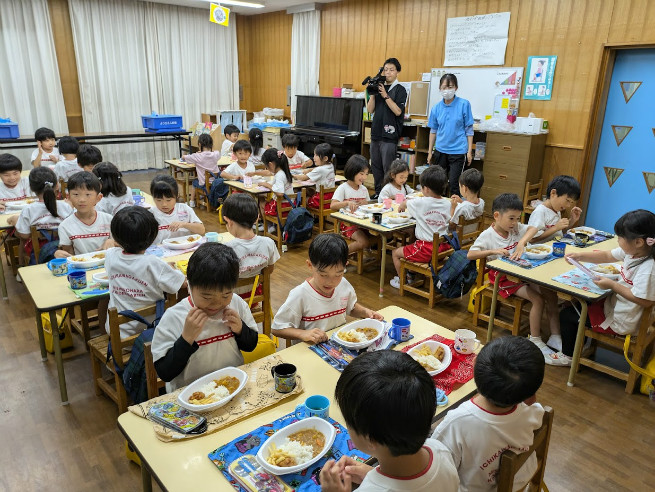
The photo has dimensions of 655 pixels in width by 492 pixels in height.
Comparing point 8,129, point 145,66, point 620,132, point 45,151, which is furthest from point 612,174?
point 8,129

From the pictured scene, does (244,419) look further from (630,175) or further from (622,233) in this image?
(630,175)

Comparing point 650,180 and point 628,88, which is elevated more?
point 628,88

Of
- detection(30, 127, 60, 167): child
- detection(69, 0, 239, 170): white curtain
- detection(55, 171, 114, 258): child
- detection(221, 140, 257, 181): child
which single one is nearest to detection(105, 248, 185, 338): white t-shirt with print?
detection(55, 171, 114, 258): child

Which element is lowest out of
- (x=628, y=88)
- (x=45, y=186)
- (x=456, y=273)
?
(x=456, y=273)

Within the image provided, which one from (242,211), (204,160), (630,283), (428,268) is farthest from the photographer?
(204,160)

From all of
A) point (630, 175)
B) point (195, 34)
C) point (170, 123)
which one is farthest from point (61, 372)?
point (195, 34)

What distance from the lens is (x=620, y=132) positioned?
5734 millimetres

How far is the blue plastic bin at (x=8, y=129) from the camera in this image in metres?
7.34

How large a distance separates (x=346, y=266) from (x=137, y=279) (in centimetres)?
208

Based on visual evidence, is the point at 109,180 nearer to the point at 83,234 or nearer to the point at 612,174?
the point at 83,234

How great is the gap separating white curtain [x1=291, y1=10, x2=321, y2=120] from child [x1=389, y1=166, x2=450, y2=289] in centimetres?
616

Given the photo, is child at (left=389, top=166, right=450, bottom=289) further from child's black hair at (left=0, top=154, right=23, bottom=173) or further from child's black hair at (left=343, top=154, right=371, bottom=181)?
child's black hair at (left=0, top=154, right=23, bottom=173)

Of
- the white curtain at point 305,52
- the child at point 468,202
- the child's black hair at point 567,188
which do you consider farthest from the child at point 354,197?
the white curtain at point 305,52

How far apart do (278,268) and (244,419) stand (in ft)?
11.2
